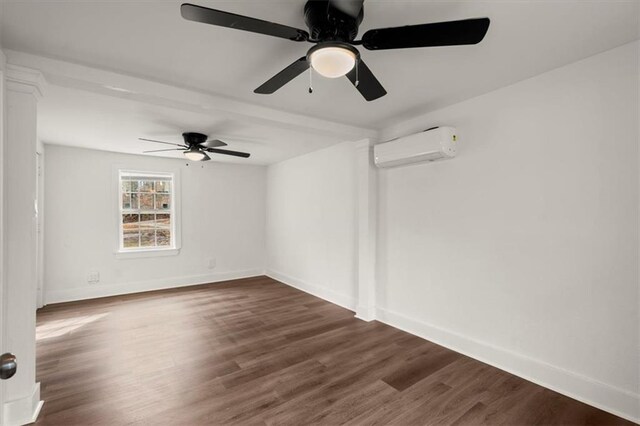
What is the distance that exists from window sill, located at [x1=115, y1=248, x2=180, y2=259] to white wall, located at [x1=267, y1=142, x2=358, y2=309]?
182 centimetres

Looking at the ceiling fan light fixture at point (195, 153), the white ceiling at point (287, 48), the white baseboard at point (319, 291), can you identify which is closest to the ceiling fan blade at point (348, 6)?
the white ceiling at point (287, 48)

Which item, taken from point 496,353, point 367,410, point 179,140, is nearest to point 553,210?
point 496,353

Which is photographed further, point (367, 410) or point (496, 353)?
point (496, 353)

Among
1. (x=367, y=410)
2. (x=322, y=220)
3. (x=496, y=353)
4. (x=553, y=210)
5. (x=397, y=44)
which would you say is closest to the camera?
(x=397, y=44)

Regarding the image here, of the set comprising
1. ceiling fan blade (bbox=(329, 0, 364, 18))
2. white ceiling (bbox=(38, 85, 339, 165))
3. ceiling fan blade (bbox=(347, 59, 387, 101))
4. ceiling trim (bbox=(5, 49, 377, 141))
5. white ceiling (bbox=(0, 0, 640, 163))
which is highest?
white ceiling (bbox=(0, 0, 640, 163))

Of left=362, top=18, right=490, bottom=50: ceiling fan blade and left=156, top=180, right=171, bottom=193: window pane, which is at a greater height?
left=362, top=18, right=490, bottom=50: ceiling fan blade

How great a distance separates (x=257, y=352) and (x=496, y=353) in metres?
2.15

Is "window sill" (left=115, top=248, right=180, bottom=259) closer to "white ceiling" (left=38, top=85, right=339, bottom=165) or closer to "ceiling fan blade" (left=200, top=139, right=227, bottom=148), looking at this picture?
"white ceiling" (left=38, top=85, right=339, bottom=165)

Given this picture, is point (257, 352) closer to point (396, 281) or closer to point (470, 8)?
point (396, 281)

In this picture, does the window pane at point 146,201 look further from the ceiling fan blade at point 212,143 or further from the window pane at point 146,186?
the ceiling fan blade at point 212,143

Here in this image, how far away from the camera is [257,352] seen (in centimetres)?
294

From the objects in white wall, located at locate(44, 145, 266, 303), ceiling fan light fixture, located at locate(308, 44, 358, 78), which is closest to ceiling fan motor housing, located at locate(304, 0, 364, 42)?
ceiling fan light fixture, located at locate(308, 44, 358, 78)

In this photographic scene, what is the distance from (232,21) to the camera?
1352 mm

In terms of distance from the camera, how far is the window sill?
5.00 m
